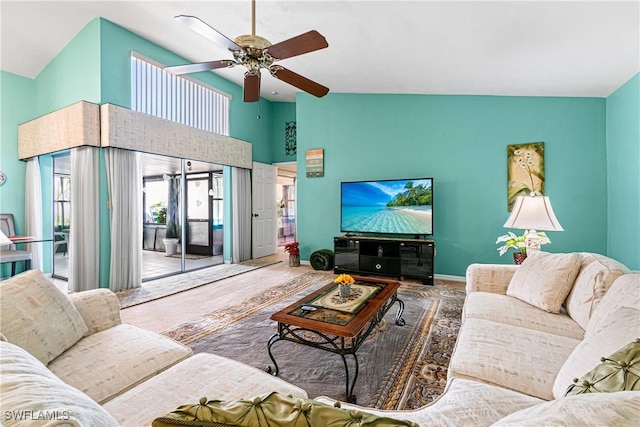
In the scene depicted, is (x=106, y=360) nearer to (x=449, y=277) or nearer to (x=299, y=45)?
(x=299, y=45)

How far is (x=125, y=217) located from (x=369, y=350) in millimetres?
3615

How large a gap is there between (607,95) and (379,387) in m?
4.32

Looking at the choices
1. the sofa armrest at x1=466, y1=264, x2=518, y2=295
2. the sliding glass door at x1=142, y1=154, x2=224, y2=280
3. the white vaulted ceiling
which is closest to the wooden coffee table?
the sofa armrest at x1=466, y1=264, x2=518, y2=295

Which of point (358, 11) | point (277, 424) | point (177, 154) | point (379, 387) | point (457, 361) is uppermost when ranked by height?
point (358, 11)

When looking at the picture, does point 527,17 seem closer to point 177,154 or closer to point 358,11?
point 358,11

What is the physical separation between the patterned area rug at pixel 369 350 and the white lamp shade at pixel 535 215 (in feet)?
3.54

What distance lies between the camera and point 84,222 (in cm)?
373

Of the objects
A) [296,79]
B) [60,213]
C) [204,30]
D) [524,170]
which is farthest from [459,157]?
[60,213]

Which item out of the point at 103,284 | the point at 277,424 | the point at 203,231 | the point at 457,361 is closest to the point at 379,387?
the point at 457,361

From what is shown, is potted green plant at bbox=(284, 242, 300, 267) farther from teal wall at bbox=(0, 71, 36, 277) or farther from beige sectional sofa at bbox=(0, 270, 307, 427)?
teal wall at bbox=(0, 71, 36, 277)

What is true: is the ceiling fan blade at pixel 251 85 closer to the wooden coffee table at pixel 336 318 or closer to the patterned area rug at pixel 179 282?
the wooden coffee table at pixel 336 318

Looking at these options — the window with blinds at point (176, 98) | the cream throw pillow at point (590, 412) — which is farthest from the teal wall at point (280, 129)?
the cream throw pillow at point (590, 412)

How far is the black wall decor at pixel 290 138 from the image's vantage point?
655 cm

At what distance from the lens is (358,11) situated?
274cm
